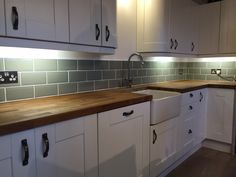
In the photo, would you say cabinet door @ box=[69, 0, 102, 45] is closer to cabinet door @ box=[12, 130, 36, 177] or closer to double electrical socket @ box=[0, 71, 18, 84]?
double electrical socket @ box=[0, 71, 18, 84]

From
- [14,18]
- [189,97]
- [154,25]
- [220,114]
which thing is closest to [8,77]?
[14,18]

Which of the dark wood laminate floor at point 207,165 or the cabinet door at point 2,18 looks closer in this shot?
the cabinet door at point 2,18

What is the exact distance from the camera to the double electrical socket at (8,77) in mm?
1402

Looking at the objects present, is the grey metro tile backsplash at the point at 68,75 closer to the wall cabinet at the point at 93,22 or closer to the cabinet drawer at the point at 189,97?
the wall cabinet at the point at 93,22

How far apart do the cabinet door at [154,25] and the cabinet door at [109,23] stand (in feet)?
2.46

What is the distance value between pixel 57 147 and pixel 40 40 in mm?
662

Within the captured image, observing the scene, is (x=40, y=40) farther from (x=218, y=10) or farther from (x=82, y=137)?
(x=218, y=10)

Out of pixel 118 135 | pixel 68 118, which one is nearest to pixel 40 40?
pixel 68 118

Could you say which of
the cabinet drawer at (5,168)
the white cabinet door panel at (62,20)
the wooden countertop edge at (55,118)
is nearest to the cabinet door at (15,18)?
the white cabinet door panel at (62,20)

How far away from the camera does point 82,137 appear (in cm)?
127

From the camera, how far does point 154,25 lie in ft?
8.01

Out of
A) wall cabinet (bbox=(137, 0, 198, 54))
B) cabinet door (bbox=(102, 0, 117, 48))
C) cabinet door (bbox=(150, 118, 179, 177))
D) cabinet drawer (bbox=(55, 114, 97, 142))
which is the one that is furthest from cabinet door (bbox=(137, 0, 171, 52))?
cabinet drawer (bbox=(55, 114, 97, 142))

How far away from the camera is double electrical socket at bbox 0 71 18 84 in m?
1.40

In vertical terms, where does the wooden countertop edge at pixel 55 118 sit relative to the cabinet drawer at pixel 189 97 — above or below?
above
